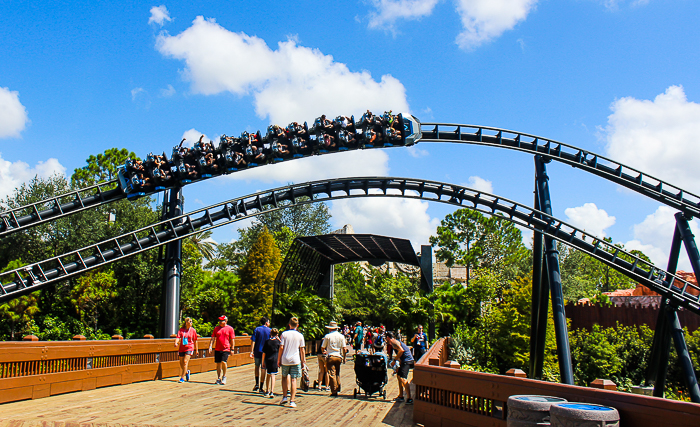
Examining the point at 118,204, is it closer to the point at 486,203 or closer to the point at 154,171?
the point at 154,171

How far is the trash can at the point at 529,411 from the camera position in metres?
5.46

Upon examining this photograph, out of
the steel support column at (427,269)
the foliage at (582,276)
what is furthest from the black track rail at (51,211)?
the foliage at (582,276)

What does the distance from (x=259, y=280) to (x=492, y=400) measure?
3493 cm

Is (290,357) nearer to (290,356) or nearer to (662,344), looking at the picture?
(290,356)

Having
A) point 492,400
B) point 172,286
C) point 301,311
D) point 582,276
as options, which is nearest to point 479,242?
point 582,276

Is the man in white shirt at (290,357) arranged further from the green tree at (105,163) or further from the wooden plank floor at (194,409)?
the green tree at (105,163)

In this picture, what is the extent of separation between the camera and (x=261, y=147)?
19438 millimetres

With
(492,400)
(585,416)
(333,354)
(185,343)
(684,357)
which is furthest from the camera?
(684,357)

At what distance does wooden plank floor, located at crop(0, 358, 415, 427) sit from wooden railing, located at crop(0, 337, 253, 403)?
26 centimetres

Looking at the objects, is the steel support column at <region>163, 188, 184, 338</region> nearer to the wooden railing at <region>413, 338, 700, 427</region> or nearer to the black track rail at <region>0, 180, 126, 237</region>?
the black track rail at <region>0, 180, 126, 237</region>

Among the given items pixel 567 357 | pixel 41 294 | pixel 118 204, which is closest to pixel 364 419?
pixel 567 357

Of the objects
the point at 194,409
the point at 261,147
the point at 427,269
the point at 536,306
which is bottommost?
the point at 194,409

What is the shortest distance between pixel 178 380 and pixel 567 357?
36.0 feet

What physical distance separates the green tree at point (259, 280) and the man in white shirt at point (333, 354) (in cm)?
2836
